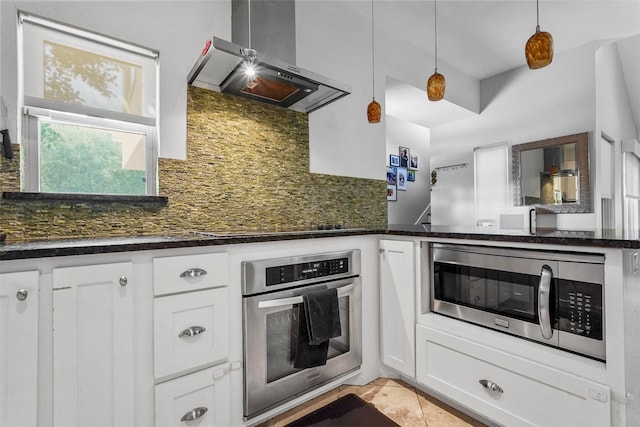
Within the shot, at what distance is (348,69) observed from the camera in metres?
2.69

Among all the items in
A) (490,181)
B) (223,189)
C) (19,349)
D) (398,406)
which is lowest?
(398,406)

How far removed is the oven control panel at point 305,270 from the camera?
4.85 ft

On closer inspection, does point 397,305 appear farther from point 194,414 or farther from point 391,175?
point 391,175

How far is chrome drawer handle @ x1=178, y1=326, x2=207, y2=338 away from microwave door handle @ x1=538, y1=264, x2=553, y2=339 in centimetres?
143

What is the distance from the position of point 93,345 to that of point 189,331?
319 mm

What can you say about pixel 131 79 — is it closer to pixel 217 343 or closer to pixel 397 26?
pixel 217 343

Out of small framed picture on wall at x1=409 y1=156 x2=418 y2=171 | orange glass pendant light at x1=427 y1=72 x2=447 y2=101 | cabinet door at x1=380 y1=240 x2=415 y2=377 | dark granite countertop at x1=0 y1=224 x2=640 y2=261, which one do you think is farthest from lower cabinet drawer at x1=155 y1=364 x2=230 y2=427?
small framed picture on wall at x1=409 y1=156 x2=418 y2=171

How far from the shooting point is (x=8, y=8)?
1.43m

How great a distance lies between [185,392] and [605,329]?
1.65 metres

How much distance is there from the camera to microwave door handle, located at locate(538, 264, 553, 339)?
1.27 meters

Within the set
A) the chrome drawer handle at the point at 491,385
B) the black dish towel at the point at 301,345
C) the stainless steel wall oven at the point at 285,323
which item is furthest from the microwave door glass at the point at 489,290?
the black dish towel at the point at 301,345

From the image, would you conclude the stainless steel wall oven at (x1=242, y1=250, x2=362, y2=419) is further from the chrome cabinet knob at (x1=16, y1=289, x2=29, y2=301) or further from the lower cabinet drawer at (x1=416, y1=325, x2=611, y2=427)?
the chrome cabinet knob at (x1=16, y1=289, x2=29, y2=301)

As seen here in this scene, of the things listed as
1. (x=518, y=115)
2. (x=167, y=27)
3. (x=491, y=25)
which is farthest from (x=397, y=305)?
(x=518, y=115)

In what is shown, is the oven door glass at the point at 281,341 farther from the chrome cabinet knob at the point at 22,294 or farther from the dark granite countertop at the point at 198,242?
the chrome cabinet knob at the point at 22,294
